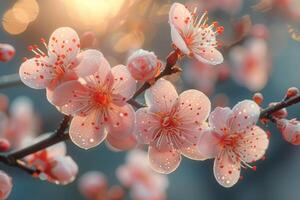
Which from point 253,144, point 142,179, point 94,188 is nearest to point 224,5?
point 142,179

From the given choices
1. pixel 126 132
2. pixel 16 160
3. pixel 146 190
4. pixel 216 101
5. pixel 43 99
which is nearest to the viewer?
pixel 126 132

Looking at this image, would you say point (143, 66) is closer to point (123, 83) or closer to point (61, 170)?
point (123, 83)

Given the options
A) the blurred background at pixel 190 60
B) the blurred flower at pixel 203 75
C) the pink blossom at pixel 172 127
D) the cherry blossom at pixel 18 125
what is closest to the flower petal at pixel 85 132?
the pink blossom at pixel 172 127

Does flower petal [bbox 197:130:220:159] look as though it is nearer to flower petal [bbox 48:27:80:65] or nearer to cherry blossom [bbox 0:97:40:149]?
flower petal [bbox 48:27:80:65]

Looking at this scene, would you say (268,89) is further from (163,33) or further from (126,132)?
(126,132)

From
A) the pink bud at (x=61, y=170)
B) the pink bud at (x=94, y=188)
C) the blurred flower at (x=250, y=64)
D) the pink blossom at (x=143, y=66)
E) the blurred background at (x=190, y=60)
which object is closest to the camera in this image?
the pink blossom at (x=143, y=66)

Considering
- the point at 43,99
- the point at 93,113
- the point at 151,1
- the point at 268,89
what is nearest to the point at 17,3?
the point at 151,1

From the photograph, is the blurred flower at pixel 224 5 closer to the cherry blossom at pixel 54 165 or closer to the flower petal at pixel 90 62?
the cherry blossom at pixel 54 165
